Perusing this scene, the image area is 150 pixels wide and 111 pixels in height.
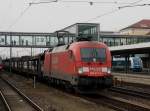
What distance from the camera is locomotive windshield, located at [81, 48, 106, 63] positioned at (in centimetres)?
2305

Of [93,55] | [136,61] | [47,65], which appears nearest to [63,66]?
[93,55]

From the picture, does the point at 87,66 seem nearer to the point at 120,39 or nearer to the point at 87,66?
the point at 87,66

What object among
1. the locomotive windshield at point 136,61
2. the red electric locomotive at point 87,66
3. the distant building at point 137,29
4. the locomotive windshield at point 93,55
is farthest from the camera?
the distant building at point 137,29

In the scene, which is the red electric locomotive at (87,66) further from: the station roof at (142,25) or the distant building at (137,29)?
the station roof at (142,25)

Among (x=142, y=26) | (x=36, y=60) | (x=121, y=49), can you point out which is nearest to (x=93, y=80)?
(x=36, y=60)

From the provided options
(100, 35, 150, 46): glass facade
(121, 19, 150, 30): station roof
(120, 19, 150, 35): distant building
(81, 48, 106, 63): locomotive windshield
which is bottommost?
(81, 48, 106, 63): locomotive windshield

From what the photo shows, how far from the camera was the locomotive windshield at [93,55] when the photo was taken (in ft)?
75.6

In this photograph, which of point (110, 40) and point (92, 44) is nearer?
point (92, 44)

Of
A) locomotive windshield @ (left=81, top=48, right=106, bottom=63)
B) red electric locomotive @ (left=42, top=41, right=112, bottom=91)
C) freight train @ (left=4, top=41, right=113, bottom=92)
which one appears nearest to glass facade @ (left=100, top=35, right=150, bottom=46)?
freight train @ (left=4, top=41, right=113, bottom=92)

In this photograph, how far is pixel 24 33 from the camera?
103m

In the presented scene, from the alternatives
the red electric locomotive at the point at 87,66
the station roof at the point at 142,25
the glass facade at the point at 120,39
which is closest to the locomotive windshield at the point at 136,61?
the glass facade at the point at 120,39

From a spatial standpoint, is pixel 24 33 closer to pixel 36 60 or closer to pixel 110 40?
pixel 110 40

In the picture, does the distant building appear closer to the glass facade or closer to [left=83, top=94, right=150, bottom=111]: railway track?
the glass facade

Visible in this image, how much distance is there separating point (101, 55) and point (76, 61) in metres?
1.52
